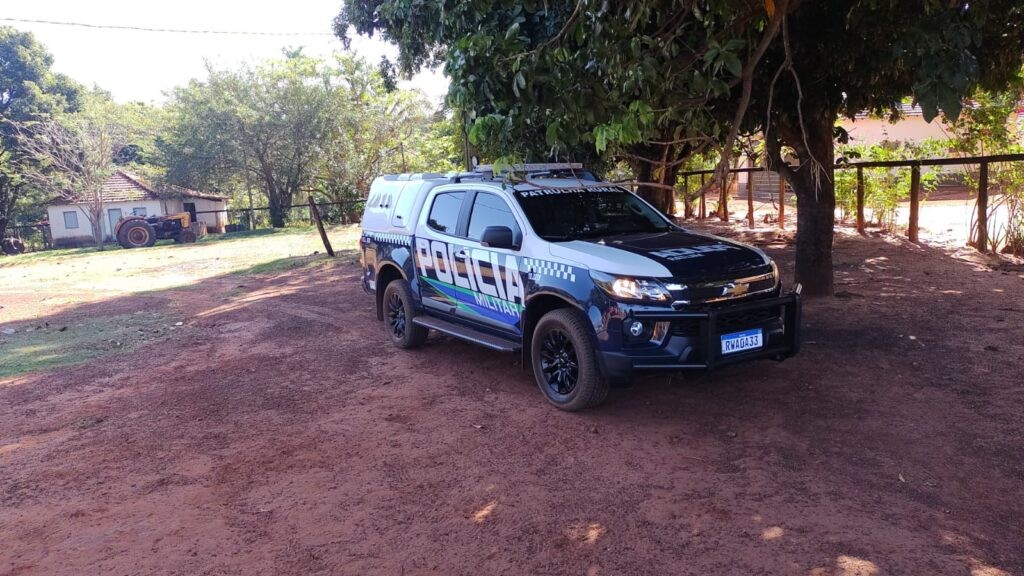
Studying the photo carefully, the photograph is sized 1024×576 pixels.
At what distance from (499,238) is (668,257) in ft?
4.51

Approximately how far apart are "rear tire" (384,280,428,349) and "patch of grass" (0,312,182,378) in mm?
3356

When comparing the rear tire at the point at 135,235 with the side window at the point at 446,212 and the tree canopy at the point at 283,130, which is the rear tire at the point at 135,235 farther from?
the side window at the point at 446,212

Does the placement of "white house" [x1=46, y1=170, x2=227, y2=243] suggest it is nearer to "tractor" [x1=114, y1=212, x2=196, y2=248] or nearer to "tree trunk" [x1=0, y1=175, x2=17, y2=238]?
"tree trunk" [x1=0, y1=175, x2=17, y2=238]

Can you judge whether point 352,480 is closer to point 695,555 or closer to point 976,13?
point 695,555

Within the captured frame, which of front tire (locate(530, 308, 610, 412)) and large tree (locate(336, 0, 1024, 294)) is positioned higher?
large tree (locate(336, 0, 1024, 294))

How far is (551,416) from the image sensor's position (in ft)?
19.2

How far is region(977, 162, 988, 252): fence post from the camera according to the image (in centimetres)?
1149

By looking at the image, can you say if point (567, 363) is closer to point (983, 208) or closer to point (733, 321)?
point (733, 321)

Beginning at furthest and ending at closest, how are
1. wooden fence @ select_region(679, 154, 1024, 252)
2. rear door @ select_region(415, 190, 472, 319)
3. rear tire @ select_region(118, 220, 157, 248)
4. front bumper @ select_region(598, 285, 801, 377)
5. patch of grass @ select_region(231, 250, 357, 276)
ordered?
rear tire @ select_region(118, 220, 157, 248) → patch of grass @ select_region(231, 250, 357, 276) → wooden fence @ select_region(679, 154, 1024, 252) → rear door @ select_region(415, 190, 472, 319) → front bumper @ select_region(598, 285, 801, 377)

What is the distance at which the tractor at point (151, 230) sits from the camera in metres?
27.7

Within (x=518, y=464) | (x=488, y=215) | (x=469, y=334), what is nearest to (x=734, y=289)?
(x=518, y=464)

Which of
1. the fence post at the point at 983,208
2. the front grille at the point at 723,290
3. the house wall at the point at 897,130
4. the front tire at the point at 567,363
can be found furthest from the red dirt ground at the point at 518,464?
the house wall at the point at 897,130

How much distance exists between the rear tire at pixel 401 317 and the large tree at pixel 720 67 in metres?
1.93

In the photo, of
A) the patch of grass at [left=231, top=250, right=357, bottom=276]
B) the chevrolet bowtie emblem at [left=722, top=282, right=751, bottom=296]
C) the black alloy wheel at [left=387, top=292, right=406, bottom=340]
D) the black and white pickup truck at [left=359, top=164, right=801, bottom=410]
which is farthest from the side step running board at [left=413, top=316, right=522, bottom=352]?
the patch of grass at [left=231, top=250, right=357, bottom=276]
